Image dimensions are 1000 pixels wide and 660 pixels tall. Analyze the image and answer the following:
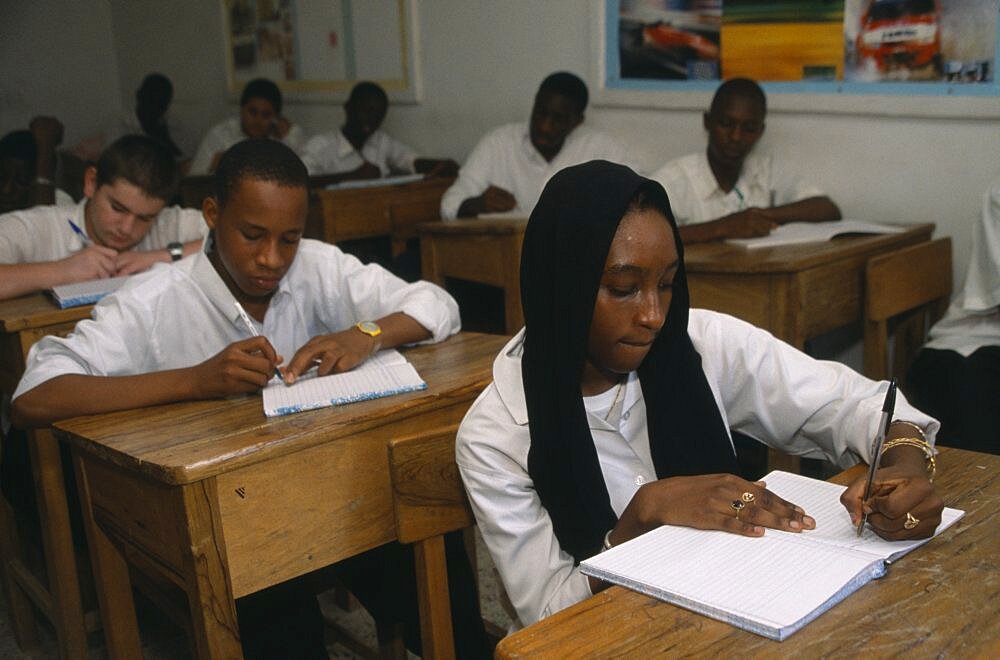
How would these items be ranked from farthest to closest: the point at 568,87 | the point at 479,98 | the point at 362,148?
1. the point at 362,148
2. the point at 479,98
3. the point at 568,87

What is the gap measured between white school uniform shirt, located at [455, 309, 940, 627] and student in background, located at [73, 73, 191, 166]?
608 centimetres

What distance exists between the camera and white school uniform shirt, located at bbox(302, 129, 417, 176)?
5430 millimetres

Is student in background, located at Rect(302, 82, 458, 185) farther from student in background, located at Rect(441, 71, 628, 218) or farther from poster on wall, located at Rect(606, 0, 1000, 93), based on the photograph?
poster on wall, located at Rect(606, 0, 1000, 93)

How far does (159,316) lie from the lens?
2037mm

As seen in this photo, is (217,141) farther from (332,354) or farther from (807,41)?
(332,354)

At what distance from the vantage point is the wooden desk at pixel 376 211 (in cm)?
411

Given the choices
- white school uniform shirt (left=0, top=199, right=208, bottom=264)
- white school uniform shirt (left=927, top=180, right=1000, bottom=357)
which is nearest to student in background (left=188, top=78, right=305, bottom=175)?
white school uniform shirt (left=0, top=199, right=208, bottom=264)

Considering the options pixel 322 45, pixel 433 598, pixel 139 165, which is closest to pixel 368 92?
pixel 322 45

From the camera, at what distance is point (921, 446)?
1.25 m

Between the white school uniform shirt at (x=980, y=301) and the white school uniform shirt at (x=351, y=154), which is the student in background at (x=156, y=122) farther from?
the white school uniform shirt at (x=980, y=301)

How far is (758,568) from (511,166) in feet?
11.9

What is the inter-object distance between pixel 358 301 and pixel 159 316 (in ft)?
1.44

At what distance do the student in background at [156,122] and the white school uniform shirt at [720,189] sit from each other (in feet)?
14.3

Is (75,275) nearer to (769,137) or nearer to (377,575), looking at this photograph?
(377,575)
